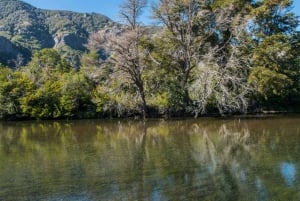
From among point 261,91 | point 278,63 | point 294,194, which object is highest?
point 278,63

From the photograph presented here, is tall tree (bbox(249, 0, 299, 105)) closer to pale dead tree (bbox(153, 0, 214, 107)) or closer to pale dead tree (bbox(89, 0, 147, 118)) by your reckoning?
pale dead tree (bbox(153, 0, 214, 107))

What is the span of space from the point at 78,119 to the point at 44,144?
17.4 metres

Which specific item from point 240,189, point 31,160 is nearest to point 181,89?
point 31,160

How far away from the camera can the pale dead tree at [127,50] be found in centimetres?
3531

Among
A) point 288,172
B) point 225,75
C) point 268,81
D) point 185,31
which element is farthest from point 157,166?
point 185,31

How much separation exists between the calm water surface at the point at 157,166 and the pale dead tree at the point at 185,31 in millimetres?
13806

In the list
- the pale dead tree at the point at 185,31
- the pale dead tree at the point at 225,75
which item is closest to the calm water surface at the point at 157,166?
the pale dead tree at the point at 225,75

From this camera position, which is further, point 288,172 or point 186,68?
point 186,68

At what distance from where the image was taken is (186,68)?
37594mm

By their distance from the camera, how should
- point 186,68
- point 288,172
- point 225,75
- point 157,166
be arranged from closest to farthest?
1. point 288,172
2. point 157,166
3. point 225,75
4. point 186,68

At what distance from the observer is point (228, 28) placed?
39219 mm

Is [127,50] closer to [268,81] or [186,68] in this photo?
[186,68]

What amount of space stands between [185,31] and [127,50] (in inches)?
234

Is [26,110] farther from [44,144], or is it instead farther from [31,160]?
[31,160]
